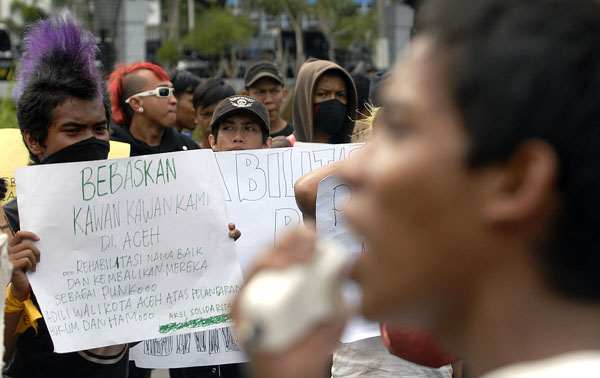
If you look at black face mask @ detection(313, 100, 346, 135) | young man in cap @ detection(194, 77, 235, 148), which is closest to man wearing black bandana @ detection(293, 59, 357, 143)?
black face mask @ detection(313, 100, 346, 135)

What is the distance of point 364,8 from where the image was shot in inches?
2908

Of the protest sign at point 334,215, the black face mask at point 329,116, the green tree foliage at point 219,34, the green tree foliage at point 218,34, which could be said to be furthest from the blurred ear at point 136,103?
the green tree foliage at point 218,34

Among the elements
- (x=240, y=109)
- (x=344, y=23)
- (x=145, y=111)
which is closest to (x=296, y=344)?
(x=240, y=109)

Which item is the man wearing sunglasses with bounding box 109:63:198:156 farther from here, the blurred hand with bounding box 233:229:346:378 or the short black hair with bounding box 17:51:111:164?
the blurred hand with bounding box 233:229:346:378

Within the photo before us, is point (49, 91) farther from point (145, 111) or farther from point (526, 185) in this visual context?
point (526, 185)

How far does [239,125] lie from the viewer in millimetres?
4961

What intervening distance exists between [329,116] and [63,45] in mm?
2049

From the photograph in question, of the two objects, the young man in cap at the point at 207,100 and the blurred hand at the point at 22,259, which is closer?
the blurred hand at the point at 22,259

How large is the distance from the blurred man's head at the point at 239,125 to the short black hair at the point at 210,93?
1806 millimetres

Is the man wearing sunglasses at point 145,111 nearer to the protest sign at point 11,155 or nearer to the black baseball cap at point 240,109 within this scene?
the black baseball cap at point 240,109

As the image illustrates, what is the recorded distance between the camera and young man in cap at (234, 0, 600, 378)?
3.15ft

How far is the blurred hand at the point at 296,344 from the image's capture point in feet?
3.22

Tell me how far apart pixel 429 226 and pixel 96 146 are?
273 centimetres

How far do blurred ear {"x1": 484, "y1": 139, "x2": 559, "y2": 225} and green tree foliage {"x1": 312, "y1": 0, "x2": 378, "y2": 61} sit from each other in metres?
45.9
